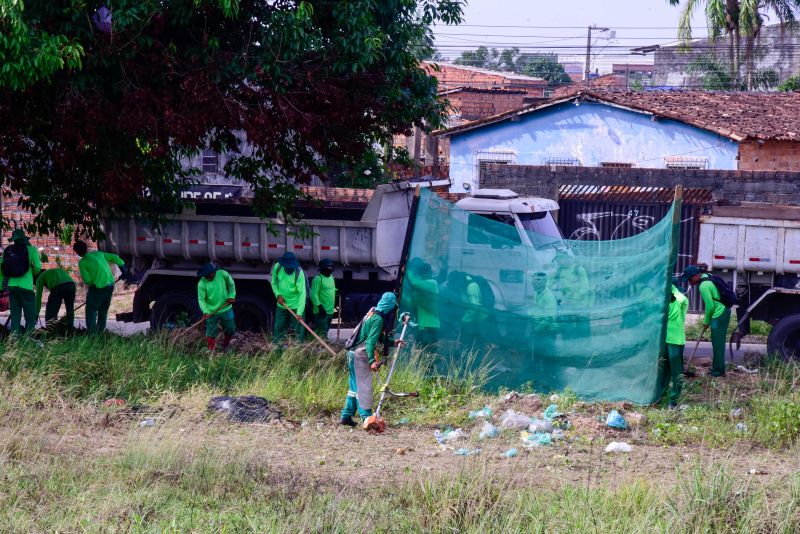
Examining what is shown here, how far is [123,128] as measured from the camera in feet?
34.7

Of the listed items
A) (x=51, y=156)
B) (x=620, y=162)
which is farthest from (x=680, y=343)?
(x=620, y=162)

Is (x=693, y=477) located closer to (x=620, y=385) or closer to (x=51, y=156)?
(x=620, y=385)

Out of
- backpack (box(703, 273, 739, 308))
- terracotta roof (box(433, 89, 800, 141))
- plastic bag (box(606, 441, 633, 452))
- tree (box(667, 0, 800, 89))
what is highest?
tree (box(667, 0, 800, 89))

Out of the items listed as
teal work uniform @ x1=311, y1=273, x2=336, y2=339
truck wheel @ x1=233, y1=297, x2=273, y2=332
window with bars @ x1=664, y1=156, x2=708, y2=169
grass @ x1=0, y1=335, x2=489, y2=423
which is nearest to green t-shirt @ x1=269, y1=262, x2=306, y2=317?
teal work uniform @ x1=311, y1=273, x2=336, y2=339

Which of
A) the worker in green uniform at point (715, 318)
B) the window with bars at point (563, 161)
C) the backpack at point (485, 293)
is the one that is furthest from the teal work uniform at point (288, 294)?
the window with bars at point (563, 161)

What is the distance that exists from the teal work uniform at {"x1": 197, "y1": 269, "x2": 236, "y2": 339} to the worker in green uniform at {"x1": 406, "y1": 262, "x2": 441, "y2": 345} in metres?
2.93

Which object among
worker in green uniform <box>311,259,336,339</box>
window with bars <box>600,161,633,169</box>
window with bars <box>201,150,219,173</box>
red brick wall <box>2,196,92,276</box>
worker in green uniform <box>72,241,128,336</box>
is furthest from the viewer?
window with bars <box>201,150,219,173</box>

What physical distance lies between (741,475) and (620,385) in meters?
2.49

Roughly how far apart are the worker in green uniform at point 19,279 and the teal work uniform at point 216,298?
2144 millimetres

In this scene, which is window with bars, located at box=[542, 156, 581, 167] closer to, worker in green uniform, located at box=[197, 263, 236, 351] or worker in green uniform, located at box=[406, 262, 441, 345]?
worker in green uniform, located at box=[197, 263, 236, 351]

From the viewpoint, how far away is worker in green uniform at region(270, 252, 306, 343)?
12.4 m

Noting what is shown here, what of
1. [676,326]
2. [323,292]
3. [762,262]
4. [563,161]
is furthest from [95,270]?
[563,161]

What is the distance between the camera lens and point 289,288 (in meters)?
12.4

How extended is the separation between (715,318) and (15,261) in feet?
28.3
